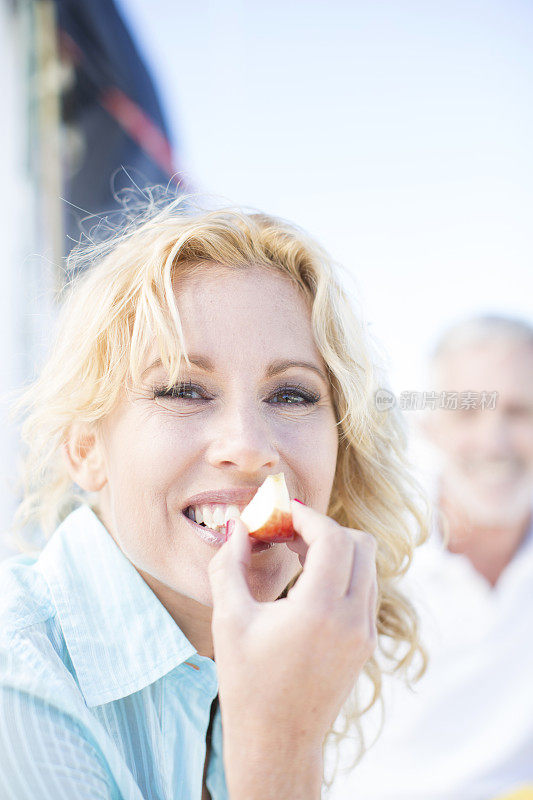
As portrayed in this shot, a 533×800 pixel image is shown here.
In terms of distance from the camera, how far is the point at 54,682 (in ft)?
3.29

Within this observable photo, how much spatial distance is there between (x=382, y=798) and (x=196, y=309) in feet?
6.45

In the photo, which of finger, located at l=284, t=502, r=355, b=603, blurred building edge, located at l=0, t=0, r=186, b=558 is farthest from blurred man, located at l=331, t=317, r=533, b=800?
blurred building edge, located at l=0, t=0, r=186, b=558

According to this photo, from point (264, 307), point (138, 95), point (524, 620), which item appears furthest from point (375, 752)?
point (138, 95)

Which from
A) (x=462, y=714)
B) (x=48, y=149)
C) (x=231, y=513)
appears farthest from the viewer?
(x=462, y=714)

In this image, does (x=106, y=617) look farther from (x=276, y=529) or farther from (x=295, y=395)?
(x=295, y=395)

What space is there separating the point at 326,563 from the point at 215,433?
358mm

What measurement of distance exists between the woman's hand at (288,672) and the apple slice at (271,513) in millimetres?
134

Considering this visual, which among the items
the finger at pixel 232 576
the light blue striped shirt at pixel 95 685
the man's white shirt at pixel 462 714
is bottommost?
the man's white shirt at pixel 462 714

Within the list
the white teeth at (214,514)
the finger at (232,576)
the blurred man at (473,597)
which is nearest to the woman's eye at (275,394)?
the white teeth at (214,514)

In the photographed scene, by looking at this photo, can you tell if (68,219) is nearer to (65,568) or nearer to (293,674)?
(65,568)

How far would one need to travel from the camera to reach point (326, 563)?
91 cm

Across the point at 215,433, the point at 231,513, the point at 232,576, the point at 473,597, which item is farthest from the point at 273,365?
the point at 473,597

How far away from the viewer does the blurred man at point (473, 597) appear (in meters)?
2.37

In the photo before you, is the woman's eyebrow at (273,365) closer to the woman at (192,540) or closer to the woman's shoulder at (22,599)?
the woman at (192,540)
